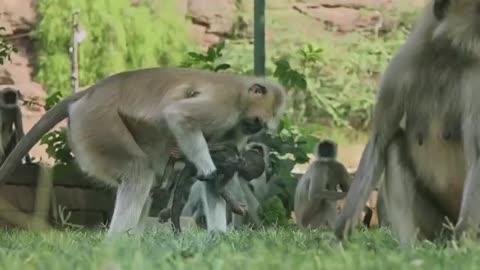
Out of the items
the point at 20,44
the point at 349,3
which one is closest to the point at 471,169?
the point at 20,44

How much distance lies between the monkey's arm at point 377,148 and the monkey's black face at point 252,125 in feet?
6.09

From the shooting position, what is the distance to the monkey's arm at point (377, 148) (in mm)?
4016

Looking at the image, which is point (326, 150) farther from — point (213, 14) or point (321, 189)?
point (213, 14)

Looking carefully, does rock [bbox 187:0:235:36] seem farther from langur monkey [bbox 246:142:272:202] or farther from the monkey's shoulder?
langur monkey [bbox 246:142:272:202]

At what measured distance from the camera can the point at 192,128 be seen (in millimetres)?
5695

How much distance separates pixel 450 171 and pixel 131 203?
1.98m

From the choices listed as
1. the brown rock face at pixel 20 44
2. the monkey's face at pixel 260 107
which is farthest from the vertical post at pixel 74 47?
the monkey's face at pixel 260 107

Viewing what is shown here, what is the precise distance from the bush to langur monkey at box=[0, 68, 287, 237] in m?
10.5

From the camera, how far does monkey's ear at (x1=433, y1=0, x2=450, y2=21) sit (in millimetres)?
3883

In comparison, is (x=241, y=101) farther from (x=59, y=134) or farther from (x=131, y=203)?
(x=59, y=134)

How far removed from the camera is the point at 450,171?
4.05 m

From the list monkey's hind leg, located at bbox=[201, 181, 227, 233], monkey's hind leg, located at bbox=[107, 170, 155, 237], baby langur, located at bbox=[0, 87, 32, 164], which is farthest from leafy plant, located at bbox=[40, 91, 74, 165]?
monkey's hind leg, located at bbox=[107, 170, 155, 237]

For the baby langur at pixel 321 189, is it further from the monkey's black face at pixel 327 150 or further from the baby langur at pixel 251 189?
the baby langur at pixel 251 189

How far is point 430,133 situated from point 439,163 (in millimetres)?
125
